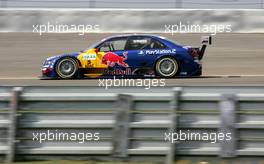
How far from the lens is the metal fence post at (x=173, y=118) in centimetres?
674

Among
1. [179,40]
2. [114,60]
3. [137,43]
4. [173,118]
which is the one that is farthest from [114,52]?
[173,118]

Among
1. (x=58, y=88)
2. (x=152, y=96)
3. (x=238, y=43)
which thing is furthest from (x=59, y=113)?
(x=238, y=43)

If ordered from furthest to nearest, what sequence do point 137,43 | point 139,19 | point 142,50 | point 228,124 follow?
point 139,19, point 137,43, point 142,50, point 228,124

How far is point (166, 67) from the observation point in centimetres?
1410

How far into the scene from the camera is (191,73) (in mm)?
14117

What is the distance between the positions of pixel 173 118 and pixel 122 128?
23.3 inches

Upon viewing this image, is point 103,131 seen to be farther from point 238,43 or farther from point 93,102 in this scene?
point 238,43

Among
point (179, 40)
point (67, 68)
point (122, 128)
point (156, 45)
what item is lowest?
point (122, 128)

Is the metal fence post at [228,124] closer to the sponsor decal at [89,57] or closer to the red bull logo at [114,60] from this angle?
the red bull logo at [114,60]

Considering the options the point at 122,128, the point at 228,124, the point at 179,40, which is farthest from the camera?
the point at 179,40

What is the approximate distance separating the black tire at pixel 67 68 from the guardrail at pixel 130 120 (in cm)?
713

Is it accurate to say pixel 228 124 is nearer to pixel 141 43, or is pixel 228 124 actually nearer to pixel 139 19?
pixel 141 43

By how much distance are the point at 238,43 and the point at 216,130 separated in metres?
14.2

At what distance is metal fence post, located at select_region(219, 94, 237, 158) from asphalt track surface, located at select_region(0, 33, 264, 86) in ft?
20.3
